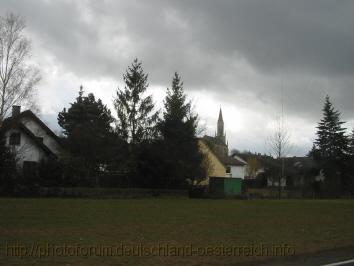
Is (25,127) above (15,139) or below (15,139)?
above

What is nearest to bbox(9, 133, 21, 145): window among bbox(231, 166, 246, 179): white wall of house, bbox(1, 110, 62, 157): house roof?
bbox(1, 110, 62, 157): house roof

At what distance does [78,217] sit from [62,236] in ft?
21.9

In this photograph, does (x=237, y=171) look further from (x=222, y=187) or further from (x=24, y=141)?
(x=24, y=141)

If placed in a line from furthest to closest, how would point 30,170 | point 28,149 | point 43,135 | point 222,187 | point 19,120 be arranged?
point 43,135, point 222,187, point 28,149, point 19,120, point 30,170

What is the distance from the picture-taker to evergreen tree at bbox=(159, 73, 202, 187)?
50.6 m

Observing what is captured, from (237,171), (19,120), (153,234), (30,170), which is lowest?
(153,234)

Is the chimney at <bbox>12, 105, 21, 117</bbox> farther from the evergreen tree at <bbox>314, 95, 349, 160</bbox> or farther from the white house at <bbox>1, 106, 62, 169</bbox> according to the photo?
→ the evergreen tree at <bbox>314, 95, 349, 160</bbox>

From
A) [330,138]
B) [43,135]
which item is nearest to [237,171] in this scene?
[330,138]

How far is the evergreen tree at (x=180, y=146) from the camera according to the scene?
5062cm

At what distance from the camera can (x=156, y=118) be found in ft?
182

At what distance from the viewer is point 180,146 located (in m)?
51.6

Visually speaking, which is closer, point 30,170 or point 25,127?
point 30,170

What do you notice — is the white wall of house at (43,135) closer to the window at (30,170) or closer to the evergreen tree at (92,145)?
the evergreen tree at (92,145)

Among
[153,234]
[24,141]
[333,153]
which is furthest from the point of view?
[333,153]
